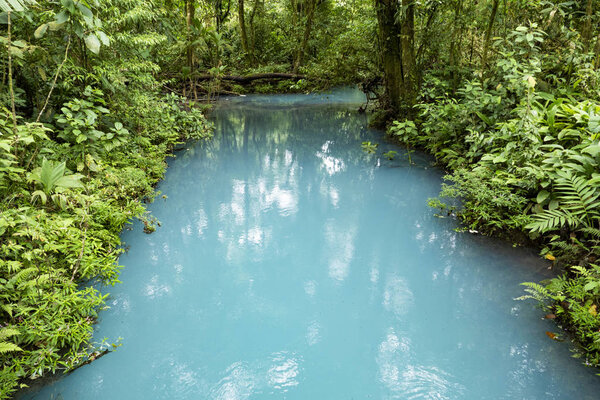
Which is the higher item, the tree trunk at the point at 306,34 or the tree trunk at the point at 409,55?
the tree trunk at the point at 306,34

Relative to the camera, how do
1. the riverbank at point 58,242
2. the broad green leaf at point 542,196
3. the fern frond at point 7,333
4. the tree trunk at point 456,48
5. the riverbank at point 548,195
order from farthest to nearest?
the tree trunk at point 456,48 < the broad green leaf at point 542,196 < the riverbank at point 548,195 < the riverbank at point 58,242 < the fern frond at point 7,333

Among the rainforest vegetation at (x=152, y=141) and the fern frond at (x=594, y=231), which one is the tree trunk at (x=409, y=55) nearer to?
the rainforest vegetation at (x=152, y=141)

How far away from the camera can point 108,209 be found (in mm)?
3584

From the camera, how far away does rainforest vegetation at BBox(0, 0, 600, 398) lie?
7.97 ft

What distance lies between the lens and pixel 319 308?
2912mm

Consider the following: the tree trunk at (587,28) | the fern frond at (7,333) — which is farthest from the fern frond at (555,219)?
the fern frond at (7,333)

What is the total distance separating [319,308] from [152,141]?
495cm

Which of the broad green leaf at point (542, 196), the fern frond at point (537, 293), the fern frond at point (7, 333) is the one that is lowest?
the fern frond at point (537, 293)

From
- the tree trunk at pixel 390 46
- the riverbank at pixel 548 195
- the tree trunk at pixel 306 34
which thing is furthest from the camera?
the tree trunk at pixel 306 34

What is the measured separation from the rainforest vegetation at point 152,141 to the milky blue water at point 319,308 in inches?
9.5

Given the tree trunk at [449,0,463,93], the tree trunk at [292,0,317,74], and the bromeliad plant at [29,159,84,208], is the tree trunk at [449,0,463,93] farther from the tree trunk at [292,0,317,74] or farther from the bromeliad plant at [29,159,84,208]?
the tree trunk at [292,0,317,74]

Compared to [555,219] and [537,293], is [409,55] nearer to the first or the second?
[555,219]

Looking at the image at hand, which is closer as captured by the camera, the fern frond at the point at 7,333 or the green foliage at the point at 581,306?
the fern frond at the point at 7,333

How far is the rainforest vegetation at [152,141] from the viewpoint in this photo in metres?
2.43
